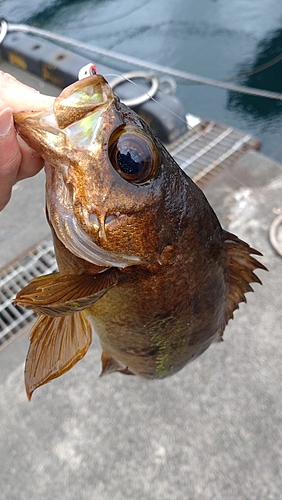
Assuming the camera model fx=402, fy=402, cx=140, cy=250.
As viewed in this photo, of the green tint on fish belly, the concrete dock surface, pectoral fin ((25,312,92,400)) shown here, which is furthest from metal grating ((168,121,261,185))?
pectoral fin ((25,312,92,400))

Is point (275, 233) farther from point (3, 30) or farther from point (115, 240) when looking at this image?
point (3, 30)

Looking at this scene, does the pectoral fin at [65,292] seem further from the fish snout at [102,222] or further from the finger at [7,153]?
the finger at [7,153]

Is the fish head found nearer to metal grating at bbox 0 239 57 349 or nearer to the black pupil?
the black pupil

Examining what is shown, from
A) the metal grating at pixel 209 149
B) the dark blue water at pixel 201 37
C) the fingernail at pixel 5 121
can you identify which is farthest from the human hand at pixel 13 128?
the dark blue water at pixel 201 37

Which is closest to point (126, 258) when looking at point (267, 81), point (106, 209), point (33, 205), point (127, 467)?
point (106, 209)

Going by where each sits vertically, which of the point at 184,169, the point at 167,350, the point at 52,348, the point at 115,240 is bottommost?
the point at 184,169

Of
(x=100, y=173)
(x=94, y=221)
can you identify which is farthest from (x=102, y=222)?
(x=100, y=173)
